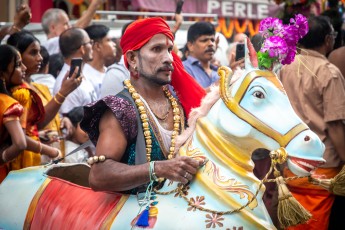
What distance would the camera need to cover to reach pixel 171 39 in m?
4.88

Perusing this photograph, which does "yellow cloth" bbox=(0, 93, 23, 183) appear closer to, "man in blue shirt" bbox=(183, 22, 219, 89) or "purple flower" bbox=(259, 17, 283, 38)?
"purple flower" bbox=(259, 17, 283, 38)

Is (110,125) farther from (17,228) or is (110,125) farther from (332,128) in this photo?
(332,128)

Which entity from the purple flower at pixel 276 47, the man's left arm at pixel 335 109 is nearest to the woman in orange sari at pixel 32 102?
the man's left arm at pixel 335 109

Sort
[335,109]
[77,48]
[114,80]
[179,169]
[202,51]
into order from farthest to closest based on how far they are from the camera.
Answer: [202,51] < [77,48] < [114,80] < [335,109] < [179,169]

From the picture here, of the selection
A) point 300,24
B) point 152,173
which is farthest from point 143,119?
point 300,24

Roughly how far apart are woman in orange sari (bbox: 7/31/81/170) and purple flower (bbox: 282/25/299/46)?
2.79 meters

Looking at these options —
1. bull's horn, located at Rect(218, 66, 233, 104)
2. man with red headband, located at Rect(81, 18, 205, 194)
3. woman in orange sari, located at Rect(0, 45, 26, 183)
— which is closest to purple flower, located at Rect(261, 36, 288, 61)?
bull's horn, located at Rect(218, 66, 233, 104)

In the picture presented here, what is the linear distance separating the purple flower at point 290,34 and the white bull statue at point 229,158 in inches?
7.4

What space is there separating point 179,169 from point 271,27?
2.97 ft

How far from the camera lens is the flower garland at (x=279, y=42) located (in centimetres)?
448

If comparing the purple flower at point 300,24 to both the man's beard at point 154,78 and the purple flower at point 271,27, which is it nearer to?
the purple flower at point 271,27

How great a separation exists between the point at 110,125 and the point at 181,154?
40 centimetres

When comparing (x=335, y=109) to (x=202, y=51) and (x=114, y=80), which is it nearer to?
(x=114, y=80)

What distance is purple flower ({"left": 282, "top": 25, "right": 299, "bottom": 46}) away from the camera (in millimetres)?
4527
